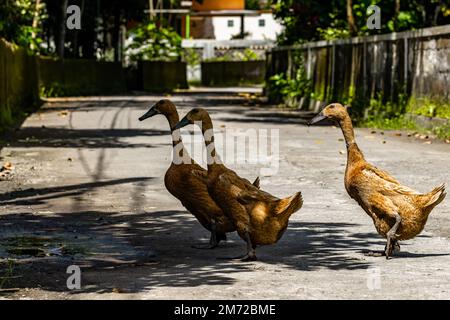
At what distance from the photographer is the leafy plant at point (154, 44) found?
5554cm

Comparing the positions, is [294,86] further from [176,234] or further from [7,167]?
[176,234]

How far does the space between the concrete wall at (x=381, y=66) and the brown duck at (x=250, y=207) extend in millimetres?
12830

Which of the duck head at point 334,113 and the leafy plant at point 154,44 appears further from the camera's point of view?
the leafy plant at point 154,44

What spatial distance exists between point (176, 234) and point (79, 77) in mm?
37171

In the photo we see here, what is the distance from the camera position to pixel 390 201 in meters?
8.45

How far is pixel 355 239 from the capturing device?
946cm

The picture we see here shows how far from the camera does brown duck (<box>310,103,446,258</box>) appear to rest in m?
8.34

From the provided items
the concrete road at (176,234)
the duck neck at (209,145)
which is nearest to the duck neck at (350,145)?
the concrete road at (176,234)

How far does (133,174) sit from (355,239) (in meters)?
5.62

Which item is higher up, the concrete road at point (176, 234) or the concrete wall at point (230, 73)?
the concrete road at point (176, 234)

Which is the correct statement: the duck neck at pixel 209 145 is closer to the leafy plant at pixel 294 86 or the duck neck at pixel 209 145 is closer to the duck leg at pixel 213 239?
the duck leg at pixel 213 239

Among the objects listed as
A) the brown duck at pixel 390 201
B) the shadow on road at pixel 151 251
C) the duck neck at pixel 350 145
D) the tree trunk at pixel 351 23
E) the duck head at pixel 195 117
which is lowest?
the shadow on road at pixel 151 251

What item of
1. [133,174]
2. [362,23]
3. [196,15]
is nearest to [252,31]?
[196,15]

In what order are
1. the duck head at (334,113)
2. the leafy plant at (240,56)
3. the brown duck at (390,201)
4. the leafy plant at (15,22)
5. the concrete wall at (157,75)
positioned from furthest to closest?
1. the leafy plant at (240,56)
2. the concrete wall at (157,75)
3. the leafy plant at (15,22)
4. the duck head at (334,113)
5. the brown duck at (390,201)
